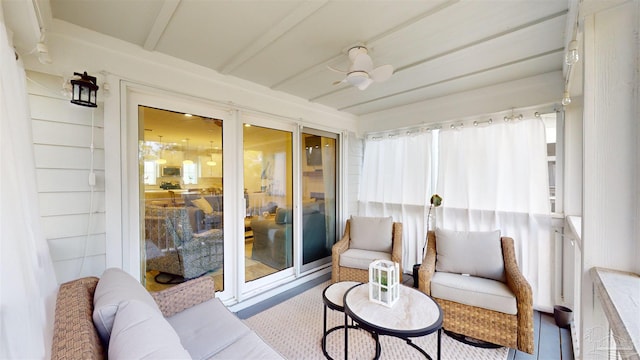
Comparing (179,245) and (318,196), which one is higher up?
(318,196)

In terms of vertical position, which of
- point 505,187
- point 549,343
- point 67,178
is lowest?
point 549,343

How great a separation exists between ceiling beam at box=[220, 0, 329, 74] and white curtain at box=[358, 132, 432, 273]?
95.3 inches

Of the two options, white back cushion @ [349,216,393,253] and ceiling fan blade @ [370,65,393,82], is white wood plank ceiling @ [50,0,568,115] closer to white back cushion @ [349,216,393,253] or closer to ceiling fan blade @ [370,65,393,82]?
ceiling fan blade @ [370,65,393,82]

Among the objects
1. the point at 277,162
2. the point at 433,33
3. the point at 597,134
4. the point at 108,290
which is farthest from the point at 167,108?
the point at 597,134

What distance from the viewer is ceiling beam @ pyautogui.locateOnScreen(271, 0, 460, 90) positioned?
1563mm

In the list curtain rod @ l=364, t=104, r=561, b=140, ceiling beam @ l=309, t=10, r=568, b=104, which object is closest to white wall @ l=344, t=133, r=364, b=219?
curtain rod @ l=364, t=104, r=561, b=140

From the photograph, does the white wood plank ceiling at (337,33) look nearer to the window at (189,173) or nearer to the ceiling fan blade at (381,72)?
the ceiling fan blade at (381,72)

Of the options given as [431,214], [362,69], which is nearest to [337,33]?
[362,69]

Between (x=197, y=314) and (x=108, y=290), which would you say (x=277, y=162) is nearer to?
(x=197, y=314)

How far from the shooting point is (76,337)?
2.85ft

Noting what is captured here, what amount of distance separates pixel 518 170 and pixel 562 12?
5.31 ft

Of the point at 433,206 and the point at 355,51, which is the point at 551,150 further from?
the point at 355,51

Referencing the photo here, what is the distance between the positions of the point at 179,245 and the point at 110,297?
1314 mm

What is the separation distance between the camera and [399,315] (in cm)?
167
